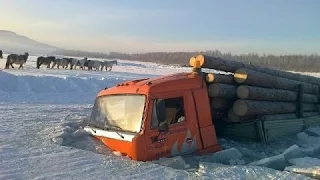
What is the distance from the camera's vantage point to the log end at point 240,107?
10.3 m

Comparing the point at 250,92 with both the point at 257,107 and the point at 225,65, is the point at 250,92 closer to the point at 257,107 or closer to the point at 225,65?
the point at 257,107

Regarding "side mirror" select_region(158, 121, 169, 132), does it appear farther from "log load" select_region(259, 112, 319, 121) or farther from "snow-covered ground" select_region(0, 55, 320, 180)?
"log load" select_region(259, 112, 319, 121)

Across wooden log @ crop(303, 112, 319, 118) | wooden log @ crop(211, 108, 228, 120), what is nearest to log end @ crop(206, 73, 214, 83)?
wooden log @ crop(211, 108, 228, 120)

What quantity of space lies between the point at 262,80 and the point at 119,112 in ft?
15.2

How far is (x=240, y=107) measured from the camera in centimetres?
1033

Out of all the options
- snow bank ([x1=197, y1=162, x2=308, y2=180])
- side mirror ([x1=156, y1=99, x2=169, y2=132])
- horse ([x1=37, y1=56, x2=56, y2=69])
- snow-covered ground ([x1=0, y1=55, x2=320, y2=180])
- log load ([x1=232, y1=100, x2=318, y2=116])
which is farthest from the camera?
horse ([x1=37, y1=56, x2=56, y2=69])

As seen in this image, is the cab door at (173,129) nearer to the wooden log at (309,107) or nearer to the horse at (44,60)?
the wooden log at (309,107)

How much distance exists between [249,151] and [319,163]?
1720 millimetres

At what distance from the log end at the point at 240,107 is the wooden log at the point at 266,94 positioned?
191 millimetres

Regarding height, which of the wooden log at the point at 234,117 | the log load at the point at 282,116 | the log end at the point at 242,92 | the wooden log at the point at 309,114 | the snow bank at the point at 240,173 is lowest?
the snow bank at the point at 240,173

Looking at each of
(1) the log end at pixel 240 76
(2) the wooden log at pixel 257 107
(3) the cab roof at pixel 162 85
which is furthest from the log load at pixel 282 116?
(3) the cab roof at pixel 162 85

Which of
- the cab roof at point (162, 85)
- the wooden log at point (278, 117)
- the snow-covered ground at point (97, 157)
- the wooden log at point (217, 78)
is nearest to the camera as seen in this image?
the snow-covered ground at point (97, 157)

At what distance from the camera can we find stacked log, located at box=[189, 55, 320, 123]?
10156 millimetres

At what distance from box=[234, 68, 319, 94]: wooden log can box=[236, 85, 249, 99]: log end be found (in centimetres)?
31
